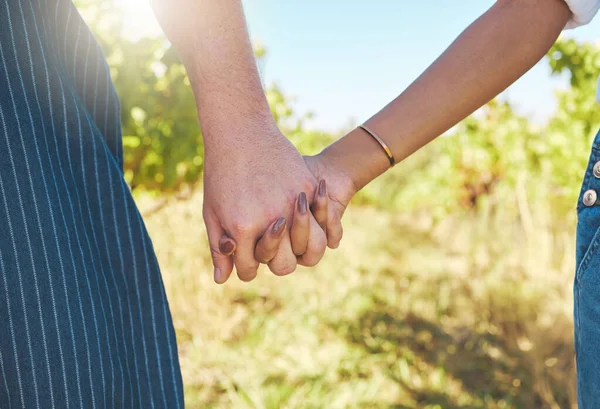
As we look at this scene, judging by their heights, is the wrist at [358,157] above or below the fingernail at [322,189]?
above

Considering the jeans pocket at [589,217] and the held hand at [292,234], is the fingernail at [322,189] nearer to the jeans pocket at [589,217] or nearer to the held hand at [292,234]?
the held hand at [292,234]

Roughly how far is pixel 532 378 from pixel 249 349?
1.66 meters

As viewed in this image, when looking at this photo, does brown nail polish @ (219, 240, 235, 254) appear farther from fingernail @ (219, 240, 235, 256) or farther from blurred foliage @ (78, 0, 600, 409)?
blurred foliage @ (78, 0, 600, 409)

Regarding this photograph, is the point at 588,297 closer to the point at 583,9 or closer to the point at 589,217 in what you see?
the point at 589,217

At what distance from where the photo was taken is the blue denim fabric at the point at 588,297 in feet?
2.31

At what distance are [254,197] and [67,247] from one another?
36cm

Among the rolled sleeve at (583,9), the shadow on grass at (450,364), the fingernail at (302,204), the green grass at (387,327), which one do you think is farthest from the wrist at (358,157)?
the shadow on grass at (450,364)

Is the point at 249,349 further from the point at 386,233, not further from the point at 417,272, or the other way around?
the point at 386,233

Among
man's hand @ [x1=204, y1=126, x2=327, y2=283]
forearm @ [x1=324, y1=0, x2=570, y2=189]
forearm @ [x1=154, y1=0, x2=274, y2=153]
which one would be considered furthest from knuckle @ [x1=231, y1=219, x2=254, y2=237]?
forearm @ [x1=324, y1=0, x2=570, y2=189]

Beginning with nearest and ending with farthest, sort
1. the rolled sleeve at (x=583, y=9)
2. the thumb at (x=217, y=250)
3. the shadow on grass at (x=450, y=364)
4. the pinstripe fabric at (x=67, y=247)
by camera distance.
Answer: the pinstripe fabric at (x=67, y=247) → the rolled sleeve at (x=583, y=9) → the thumb at (x=217, y=250) → the shadow on grass at (x=450, y=364)

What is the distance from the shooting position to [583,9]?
948mm

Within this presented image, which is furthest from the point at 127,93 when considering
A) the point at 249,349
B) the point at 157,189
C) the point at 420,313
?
the point at 420,313

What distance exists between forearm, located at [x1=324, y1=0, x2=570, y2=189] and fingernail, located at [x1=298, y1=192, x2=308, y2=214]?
0.15 metres

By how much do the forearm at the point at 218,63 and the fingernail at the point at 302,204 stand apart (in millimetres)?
127
